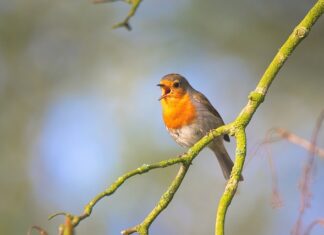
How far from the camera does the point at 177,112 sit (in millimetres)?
4789

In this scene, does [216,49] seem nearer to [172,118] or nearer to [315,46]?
[315,46]

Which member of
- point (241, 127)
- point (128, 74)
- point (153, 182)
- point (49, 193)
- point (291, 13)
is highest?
point (291, 13)

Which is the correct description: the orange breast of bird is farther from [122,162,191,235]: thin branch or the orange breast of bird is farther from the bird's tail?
[122,162,191,235]: thin branch

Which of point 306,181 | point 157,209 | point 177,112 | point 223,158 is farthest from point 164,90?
point 157,209

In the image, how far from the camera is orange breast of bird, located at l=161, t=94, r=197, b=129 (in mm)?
4789

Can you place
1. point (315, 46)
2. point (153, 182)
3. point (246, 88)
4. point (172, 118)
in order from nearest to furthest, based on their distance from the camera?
point (172, 118)
point (153, 182)
point (315, 46)
point (246, 88)

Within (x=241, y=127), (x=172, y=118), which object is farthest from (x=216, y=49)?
(x=241, y=127)

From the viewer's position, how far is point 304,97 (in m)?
8.92

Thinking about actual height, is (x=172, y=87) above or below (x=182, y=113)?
above

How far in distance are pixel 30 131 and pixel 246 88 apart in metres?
3.26

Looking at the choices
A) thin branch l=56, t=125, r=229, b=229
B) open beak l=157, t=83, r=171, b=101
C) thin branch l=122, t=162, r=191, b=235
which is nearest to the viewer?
thin branch l=56, t=125, r=229, b=229

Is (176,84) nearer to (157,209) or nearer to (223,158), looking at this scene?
(223,158)

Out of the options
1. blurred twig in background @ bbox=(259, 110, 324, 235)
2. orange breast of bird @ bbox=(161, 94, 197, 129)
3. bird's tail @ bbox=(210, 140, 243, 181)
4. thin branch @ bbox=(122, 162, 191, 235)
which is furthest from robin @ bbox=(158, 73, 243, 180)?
thin branch @ bbox=(122, 162, 191, 235)

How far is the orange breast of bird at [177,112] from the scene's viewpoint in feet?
15.7
